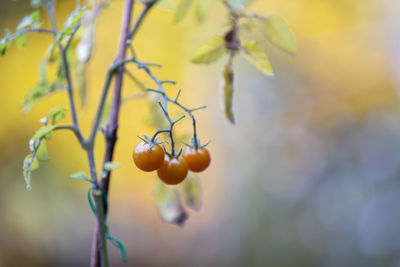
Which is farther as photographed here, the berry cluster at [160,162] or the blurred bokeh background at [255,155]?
the blurred bokeh background at [255,155]

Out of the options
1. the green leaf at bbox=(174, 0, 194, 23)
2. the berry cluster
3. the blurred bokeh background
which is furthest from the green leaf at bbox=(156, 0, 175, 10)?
the blurred bokeh background

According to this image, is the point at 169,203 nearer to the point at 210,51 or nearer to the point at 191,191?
the point at 191,191

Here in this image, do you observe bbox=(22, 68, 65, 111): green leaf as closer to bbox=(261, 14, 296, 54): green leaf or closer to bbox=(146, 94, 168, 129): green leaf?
bbox=(146, 94, 168, 129): green leaf

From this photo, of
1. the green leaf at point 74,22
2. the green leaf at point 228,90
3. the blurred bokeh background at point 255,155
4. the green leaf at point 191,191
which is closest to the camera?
the green leaf at point 74,22

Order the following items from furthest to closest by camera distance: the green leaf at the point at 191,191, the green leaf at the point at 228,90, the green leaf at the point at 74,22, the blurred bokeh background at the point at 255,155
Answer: the blurred bokeh background at the point at 255,155 → the green leaf at the point at 191,191 → the green leaf at the point at 228,90 → the green leaf at the point at 74,22

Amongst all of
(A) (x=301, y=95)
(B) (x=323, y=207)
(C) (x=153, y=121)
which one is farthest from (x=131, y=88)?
(C) (x=153, y=121)

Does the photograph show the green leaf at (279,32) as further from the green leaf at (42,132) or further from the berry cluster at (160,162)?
the green leaf at (42,132)

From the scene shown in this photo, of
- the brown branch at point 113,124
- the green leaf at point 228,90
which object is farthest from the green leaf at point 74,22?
the green leaf at point 228,90
